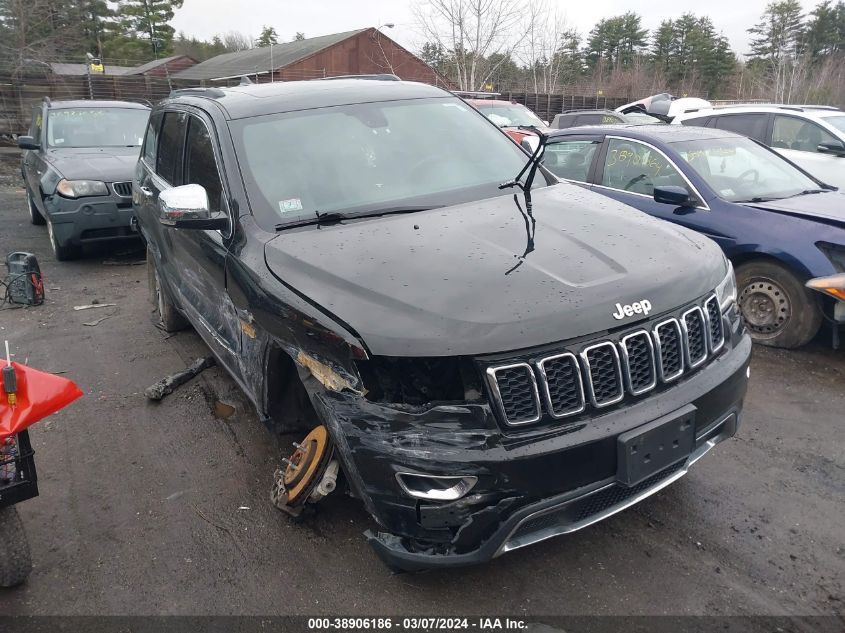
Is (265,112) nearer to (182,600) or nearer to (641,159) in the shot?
(182,600)

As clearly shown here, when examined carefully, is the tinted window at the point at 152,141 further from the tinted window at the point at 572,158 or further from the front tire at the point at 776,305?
the front tire at the point at 776,305

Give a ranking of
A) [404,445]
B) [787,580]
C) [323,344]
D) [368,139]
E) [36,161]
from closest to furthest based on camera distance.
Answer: [404,445] < [323,344] < [787,580] < [368,139] < [36,161]

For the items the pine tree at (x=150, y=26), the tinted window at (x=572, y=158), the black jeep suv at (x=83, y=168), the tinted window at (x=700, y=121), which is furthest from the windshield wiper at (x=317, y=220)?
the pine tree at (x=150, y=26)

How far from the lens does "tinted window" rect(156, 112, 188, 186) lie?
4.33 meters

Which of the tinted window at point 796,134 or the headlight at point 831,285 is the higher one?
the tinted window at point 796,134

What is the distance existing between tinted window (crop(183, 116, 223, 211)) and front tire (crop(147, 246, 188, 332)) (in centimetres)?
167

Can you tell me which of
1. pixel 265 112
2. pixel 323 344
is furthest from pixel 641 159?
pixel 323 344

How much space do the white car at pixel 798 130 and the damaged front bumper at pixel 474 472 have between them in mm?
7347

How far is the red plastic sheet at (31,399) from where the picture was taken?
259cm

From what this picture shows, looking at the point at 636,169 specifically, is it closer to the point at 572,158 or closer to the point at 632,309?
the point at 572,158

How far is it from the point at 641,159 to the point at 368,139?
10.8ft

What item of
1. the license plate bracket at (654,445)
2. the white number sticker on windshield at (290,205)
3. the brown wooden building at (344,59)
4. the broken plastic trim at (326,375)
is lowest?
the license plate bracket at (654,445)

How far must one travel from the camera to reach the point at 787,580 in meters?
2.73

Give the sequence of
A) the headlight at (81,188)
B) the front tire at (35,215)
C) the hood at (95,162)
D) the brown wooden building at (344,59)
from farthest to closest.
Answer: the brown wooden building at (344,59) → the front tire at (35,215) → the hood at (95,162) → the headlight at (81,188)
